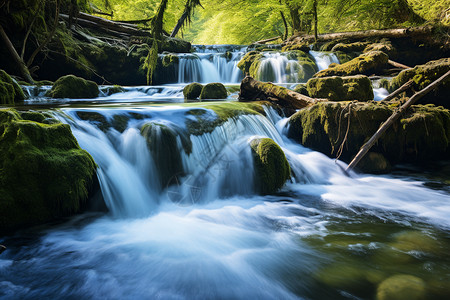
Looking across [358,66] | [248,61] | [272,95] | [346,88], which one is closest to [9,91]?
[272,95]

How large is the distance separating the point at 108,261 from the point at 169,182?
5.75 ft

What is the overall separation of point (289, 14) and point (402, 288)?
22.8 metres

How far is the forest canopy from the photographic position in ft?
49.6

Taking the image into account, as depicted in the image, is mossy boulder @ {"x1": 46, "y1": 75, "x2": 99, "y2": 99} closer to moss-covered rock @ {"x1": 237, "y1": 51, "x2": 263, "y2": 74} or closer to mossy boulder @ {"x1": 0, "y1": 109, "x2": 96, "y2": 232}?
mossy boulder @ {"x1": 0, "y1": 109, "x2": 96, "y2": 232}

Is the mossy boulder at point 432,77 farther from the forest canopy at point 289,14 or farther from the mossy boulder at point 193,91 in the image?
the mossy boulder at point 193,91

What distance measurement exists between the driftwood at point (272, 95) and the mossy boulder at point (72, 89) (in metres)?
5.39

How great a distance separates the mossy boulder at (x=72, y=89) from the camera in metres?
8.99

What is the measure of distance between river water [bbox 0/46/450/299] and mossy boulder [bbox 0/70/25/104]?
149 inches

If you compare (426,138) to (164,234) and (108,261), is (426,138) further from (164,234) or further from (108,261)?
(108,261)

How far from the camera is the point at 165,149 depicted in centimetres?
441

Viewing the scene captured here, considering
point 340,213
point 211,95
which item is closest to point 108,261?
point 340,213

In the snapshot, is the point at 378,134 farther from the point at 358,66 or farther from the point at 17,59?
the point at 17,59

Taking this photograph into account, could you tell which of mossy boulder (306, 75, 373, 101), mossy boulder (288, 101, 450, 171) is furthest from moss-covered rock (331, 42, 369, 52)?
mossy boulder (288, 101, 450, 171)

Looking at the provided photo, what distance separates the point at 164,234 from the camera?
3117mm
